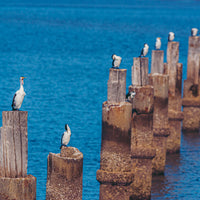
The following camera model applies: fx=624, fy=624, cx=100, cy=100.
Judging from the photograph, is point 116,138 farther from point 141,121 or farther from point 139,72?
point 139,72

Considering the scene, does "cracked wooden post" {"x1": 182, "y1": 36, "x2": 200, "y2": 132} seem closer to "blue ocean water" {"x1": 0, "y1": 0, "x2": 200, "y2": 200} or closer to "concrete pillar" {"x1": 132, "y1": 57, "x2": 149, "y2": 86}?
"blue ocean water" {"x1": 0, "y1": 0, "x2": 200, "y2": 200}

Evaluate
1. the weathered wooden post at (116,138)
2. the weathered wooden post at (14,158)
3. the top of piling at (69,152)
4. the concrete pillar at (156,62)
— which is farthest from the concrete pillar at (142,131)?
the weathered wooden post at (14,158)

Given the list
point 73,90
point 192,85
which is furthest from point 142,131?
point 73,90

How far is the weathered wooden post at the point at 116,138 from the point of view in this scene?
11.4 meters

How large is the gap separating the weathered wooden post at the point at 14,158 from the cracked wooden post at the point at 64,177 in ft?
1.70

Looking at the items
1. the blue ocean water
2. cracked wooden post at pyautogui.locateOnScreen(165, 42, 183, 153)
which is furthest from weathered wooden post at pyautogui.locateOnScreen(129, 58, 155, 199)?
cracked wooden post at pyautogui.locateOnScreen(165, 42, 183, 153)

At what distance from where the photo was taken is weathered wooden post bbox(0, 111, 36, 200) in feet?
27.2

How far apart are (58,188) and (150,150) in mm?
5797

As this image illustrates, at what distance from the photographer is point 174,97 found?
20.5 metres

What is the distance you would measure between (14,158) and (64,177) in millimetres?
852

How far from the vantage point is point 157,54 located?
17141 millimetres

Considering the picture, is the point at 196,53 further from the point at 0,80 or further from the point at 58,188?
the point at 0,80

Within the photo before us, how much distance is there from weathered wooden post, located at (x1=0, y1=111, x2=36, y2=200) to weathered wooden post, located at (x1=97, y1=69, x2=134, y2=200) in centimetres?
326

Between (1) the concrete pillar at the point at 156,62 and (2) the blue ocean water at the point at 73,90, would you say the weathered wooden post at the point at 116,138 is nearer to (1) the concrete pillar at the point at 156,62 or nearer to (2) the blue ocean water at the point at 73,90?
(1) the concrete pillar at the point at 156,62
